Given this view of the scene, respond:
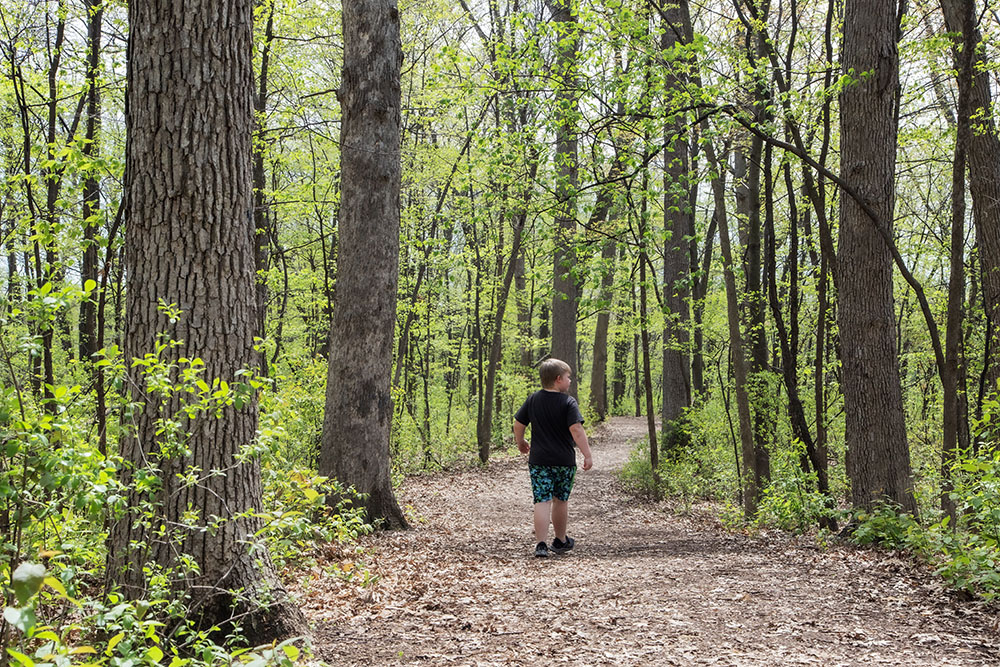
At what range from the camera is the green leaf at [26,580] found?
1.59 metres

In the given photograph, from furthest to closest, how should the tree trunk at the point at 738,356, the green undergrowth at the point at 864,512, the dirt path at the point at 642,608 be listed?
the tree trunk at the point at 738,356 → the green undergrowth at the point at 864,512 → the dirt path at the point at 642,608

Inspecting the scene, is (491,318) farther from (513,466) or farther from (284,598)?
(284,598)

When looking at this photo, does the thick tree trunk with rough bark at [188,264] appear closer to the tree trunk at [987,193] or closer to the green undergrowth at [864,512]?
the green undergrowth at [864,512]

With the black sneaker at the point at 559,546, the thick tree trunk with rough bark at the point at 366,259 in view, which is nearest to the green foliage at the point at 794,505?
the black sneaker at the point at 559,546

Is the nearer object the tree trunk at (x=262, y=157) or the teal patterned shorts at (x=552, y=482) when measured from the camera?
the teal patterned shorts at (x=552, y=482)

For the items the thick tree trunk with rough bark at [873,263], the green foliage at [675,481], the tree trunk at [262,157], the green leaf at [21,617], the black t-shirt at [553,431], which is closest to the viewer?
Result: the green leaf at [21,617]

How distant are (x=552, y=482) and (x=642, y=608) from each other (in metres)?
2.47

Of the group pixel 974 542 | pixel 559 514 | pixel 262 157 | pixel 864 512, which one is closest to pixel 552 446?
pixel 559 514

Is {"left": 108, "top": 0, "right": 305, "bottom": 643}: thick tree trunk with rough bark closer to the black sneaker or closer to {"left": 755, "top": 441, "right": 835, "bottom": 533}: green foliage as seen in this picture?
the black sneaker

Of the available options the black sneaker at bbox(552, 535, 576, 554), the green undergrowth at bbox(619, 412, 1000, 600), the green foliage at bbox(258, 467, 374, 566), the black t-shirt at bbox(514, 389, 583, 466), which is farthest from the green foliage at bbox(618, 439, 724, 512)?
the green foliage at bbox(258, 467, 374, 566)

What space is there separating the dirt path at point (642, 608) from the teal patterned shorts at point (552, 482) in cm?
63

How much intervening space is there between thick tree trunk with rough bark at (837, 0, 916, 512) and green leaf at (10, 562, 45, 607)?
7.20 meters

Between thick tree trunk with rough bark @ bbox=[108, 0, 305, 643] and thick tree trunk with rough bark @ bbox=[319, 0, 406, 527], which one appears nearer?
thick tree trunk with rough bark @ bbox=[108, 0, 305, 643]

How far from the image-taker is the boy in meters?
7.04
